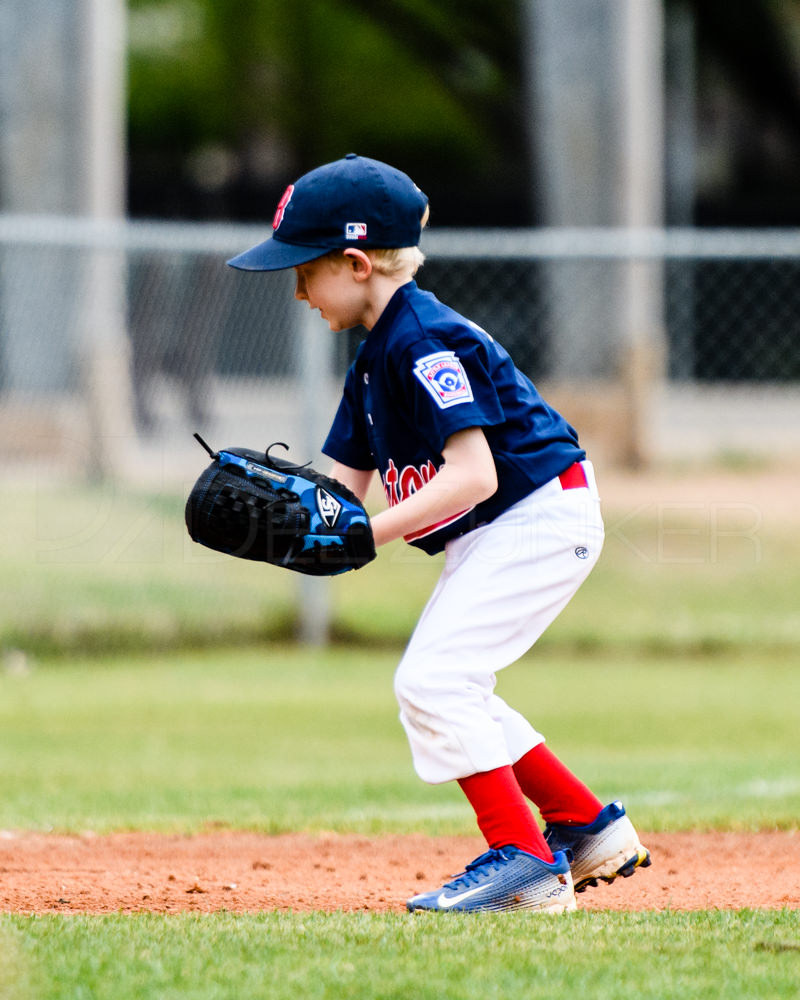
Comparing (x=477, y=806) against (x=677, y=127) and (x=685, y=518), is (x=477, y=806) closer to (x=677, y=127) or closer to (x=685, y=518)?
(x=685, y=518)

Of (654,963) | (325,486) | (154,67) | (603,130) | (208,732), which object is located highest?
(154,67)

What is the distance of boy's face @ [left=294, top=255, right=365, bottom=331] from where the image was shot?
12.2 feet

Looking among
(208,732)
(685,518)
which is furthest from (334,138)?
(208,732)

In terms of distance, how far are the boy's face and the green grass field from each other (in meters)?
1.46

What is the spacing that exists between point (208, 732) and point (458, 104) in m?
28.0

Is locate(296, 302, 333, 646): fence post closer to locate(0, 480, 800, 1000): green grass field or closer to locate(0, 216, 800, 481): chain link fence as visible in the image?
locate(0, 216, 800, 481): chain link fence

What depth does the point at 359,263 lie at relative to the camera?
370cm

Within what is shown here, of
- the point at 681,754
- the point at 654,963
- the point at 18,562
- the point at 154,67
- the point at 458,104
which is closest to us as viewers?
the point at 654,963

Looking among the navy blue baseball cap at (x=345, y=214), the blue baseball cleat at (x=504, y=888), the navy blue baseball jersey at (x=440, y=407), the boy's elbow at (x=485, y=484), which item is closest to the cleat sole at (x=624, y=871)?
the blue baseball cleat at (x=504, y=888)

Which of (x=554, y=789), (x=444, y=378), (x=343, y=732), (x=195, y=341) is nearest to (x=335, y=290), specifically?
(x=444, y=378)

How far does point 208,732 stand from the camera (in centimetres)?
768

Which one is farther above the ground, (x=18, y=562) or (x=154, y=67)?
(x=154, y=67)

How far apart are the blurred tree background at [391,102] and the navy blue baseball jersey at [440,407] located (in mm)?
24321

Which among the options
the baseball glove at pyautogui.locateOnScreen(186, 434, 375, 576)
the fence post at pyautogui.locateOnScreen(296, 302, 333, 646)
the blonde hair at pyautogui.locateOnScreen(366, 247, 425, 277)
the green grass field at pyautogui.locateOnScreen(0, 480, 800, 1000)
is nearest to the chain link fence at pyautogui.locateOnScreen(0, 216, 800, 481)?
the fence post at pyautogui.locateOnScreen(296, 302, 333, 646)
